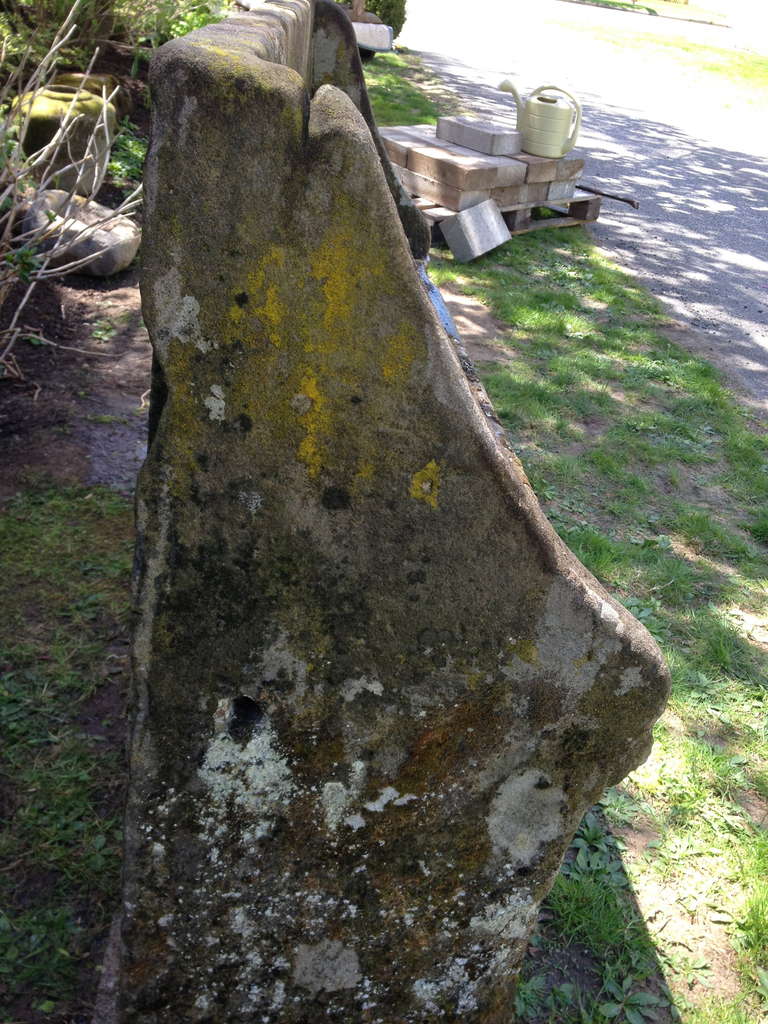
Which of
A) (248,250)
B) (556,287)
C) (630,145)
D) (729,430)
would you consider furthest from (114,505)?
(630,145)

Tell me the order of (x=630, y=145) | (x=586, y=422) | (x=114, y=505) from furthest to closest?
(x=630, y=145) < (x=586, y=422) < (x=114, y=505)

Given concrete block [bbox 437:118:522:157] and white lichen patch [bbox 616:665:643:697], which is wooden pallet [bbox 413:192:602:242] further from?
white lichen patch [bbox 616:665:643:697]

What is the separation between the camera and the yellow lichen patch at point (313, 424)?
1354 millimetres

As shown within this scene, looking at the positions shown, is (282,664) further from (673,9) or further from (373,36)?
(673,9)

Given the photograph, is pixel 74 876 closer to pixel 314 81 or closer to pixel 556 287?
pixel 314 81

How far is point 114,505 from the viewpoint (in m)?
3.69

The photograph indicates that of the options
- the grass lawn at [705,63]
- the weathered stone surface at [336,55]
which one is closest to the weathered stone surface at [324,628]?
the weathered stone surface at [336,55]

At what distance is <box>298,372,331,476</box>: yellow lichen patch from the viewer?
135 cm

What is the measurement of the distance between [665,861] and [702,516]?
1.97 meters

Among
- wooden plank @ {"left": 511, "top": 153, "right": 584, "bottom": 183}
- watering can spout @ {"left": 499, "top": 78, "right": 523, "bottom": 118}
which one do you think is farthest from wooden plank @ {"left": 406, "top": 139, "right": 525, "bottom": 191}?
watering can spout @ {"left": 499, "top": 78, "right": 523, "bottom": 118}

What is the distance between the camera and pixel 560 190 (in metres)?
7.52

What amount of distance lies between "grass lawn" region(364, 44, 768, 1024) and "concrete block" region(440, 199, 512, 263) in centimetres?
13

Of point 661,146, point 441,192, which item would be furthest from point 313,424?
point 661,146

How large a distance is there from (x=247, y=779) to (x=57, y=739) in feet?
4.52
